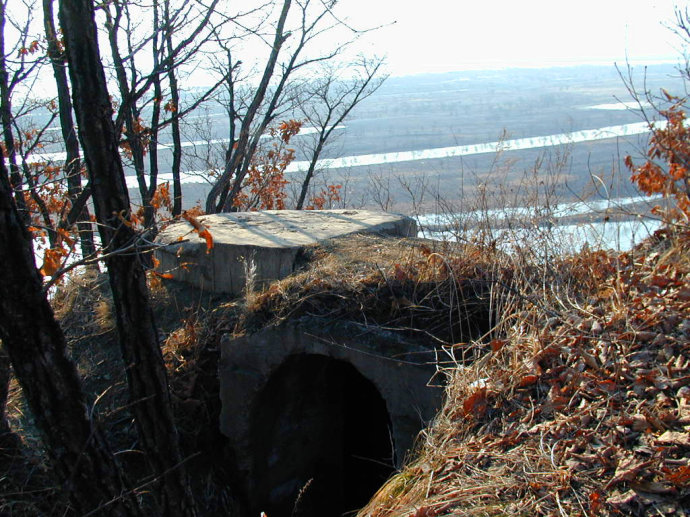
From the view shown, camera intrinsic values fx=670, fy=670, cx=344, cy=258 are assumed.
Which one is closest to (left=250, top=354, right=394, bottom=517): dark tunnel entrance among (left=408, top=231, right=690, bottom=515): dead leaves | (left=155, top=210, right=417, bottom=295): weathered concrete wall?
(left=155, top=210, right=417, bottom=295): weathered concrete wall

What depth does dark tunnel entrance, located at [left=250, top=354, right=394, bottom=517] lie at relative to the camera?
562cm

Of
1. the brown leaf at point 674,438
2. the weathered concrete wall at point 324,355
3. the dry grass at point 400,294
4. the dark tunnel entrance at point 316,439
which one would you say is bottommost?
the dark tunnel entrance at point 316,439

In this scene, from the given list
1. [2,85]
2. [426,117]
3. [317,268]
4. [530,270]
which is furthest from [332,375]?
[426,117]

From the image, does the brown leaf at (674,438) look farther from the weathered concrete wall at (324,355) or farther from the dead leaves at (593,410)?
the weathered concrete wall at (324,355)

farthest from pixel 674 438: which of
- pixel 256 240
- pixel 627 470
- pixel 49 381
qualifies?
pixel 256 240

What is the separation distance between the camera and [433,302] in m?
4.93

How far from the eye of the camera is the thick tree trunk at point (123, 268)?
10.5ft

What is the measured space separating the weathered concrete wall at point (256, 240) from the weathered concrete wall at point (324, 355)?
89 centimetres

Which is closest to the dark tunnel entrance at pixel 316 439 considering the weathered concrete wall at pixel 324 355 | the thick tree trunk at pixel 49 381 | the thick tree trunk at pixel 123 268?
the weathered concrete wall at pixel 324 355

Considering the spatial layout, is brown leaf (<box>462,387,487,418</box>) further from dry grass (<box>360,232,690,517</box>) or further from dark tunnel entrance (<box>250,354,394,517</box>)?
dark tunnel entrance (<box>250,354,394,517</box>)

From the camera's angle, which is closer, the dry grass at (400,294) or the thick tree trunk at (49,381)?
the thick tree trunk at (49,381)

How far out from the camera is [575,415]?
310 centimetres

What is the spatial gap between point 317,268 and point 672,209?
2652 mm

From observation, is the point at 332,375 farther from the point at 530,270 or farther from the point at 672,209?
the point at 672,209
